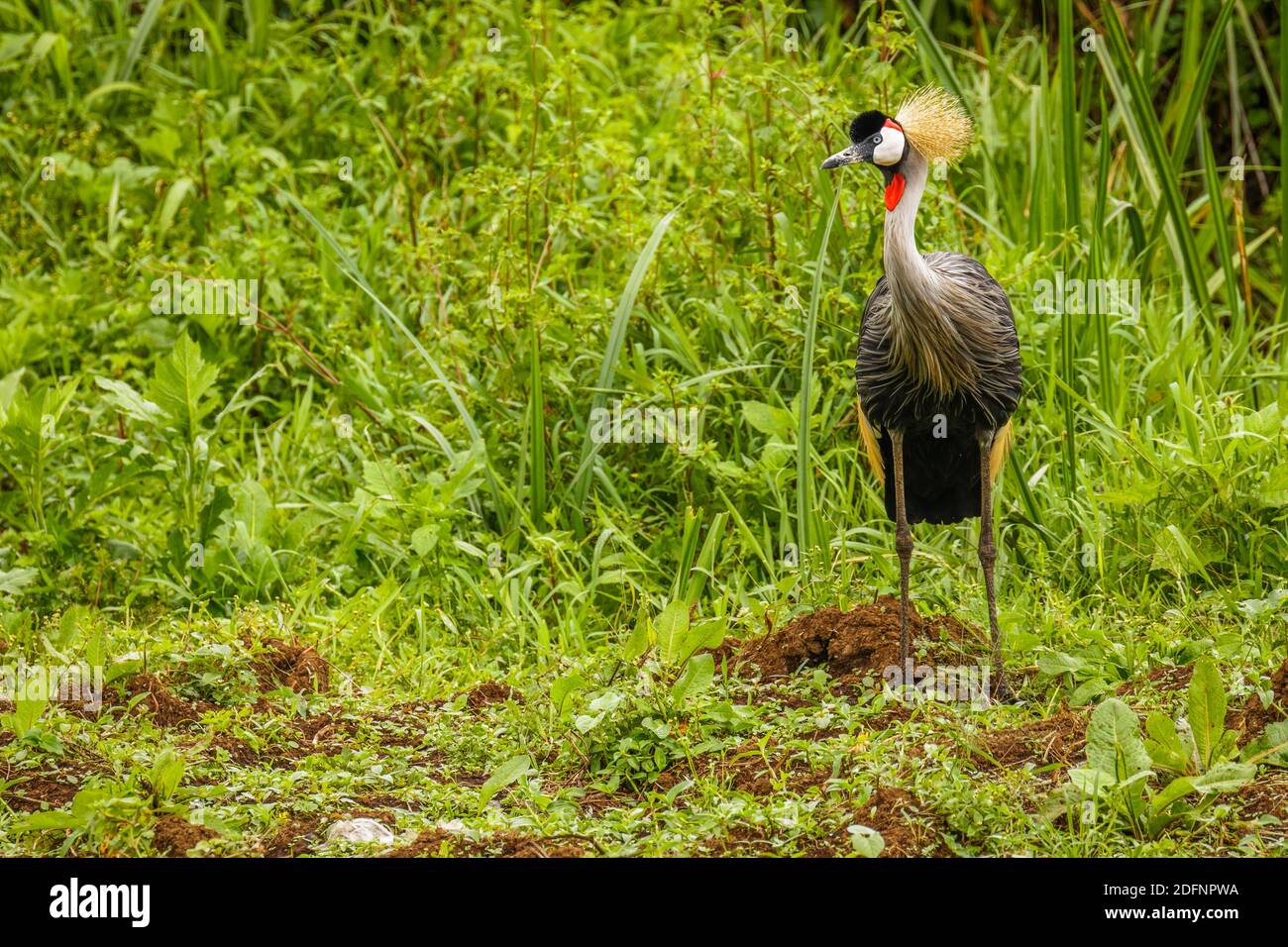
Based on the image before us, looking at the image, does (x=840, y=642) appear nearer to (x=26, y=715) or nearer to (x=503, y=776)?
(x=503, y=776)

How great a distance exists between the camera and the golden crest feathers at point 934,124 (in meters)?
4.26

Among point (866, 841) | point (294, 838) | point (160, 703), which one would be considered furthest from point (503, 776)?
point (160, 703)

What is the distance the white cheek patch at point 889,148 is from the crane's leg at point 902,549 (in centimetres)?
84

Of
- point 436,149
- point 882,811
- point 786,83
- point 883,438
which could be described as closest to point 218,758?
point 882,811

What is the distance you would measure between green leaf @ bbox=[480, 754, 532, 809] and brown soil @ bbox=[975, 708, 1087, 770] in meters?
1.19

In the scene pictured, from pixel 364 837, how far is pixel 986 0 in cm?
687

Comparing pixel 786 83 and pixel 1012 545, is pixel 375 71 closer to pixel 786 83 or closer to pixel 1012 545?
pixel 786 83

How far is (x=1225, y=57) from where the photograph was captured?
8.37m

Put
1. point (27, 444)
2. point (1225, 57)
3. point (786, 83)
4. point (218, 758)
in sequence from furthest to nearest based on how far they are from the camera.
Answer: point (1225, 57), point (786, 83), point (27, 444), point (218, 758)

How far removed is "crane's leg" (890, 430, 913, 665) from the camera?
4336 mm

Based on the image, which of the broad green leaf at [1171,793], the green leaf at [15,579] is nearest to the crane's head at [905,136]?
the broad green leaf at [1171,793]

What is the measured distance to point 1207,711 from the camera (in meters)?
3.62

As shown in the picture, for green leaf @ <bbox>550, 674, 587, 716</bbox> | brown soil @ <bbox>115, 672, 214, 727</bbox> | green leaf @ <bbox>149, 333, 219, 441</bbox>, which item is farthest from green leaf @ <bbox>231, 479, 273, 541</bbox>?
green leaf @ <bbox>550, 674, 587, 716</bbox>

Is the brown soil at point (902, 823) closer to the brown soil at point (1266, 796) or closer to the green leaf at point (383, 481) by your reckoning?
the brown soil at point (1266, 796)
